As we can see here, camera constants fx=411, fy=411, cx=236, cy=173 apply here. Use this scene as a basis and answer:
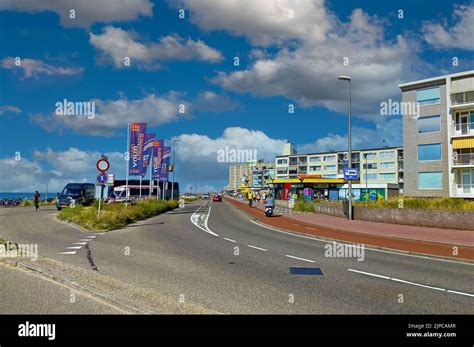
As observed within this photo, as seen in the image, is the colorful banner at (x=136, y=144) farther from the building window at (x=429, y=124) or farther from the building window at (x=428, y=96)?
the building window at (x=428, y=96)

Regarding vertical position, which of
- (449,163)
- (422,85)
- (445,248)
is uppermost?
(422,85)

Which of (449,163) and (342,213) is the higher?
(449,163)

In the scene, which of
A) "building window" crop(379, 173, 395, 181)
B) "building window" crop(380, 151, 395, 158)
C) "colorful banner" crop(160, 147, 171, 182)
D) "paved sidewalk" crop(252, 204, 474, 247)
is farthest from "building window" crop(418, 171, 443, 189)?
"building window" crop(380, 151, 395, 158)

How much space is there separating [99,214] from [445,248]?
15678mm

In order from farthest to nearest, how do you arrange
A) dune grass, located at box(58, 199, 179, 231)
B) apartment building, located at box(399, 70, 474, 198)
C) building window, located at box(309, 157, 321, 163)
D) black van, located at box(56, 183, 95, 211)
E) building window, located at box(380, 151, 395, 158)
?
1. building window, located at box(309, 157, 321, 163)
2. building window, located at box(380, 151, 395, 158)
3. apartment building, located at box(399, 70, 474, 198)
4. black van, located at box(56, 183, 95, 211)
5. dune grass, located at box(58, 199, 179, 231)

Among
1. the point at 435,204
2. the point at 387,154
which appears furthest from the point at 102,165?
the point at 387,154

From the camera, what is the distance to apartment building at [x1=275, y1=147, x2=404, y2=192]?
309ft

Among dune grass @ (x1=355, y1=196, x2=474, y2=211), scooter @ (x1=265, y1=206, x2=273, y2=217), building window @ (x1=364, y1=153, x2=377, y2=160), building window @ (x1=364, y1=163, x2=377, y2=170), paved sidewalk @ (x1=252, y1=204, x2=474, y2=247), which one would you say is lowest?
paved sidewalk @ (x1=252, y1=204, x2=474, y2=247)

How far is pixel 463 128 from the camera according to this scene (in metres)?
38.1

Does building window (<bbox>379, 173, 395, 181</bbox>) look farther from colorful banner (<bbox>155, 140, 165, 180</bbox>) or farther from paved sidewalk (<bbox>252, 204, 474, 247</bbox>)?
paved sidewalk (<bbox>252, 204, 474, 247</bbox>)

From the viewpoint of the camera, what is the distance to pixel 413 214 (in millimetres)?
22984

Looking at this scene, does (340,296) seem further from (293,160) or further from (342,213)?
(293,160)

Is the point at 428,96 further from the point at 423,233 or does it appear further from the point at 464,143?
the point at 423,233
